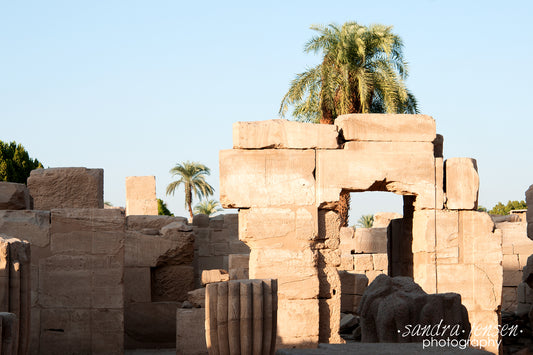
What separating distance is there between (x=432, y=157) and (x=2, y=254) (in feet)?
15.8

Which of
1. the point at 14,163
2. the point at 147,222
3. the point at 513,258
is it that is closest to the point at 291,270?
the point at 147,222

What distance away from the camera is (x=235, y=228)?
16.2 metres

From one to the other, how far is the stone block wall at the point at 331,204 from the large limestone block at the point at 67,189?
2006mm

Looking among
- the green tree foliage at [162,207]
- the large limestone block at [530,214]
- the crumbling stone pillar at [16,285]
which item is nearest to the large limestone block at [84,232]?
the crumbling stone pillar at [16,285]

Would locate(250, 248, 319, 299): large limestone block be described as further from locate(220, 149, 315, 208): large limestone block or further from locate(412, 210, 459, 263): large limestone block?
locate(412, 210, 459, 263): large limestone block

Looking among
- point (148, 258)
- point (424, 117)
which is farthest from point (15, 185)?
point (424, 117)

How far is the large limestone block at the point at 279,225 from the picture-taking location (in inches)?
342

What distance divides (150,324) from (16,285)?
371 centimetres

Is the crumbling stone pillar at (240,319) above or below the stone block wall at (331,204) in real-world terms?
below

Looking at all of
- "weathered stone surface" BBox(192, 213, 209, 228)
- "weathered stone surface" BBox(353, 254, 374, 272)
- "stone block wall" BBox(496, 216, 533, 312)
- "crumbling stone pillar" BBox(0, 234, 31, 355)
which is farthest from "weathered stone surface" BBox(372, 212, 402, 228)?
"crumbling stone pillar" BBox(0, 234, 31, 355)

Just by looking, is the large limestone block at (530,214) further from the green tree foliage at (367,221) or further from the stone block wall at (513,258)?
the green tree foliage at (367,221)

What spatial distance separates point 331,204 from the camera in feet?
29.0

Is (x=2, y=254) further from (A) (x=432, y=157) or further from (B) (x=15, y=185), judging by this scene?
(A) (x=432, y=157)

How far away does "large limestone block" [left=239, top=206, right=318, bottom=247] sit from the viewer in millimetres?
A: 8688
